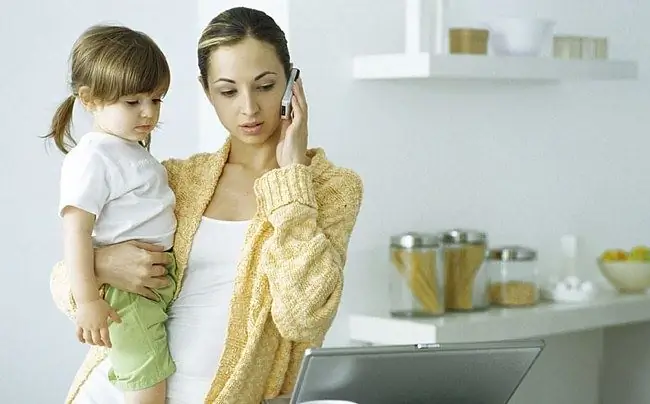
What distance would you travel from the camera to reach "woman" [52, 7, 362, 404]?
6.21 ft

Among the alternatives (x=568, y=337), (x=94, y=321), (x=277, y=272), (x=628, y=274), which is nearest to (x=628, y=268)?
(x=628, y=274)

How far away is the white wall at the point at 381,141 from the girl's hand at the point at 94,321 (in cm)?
97

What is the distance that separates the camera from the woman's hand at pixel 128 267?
1870mm

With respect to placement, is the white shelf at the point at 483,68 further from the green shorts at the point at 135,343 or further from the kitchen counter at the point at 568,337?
the green shorts at the point at 135,343

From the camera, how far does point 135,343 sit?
1.91 meters

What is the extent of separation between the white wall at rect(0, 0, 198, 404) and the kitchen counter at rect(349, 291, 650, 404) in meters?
0.82

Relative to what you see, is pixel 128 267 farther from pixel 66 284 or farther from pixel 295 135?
pixel 295 135

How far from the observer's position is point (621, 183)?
386cm

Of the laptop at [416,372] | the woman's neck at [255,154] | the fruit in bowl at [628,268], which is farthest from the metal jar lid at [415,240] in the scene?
the laptop at [416,372]

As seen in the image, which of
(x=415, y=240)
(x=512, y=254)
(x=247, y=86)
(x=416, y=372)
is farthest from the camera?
(x=512, y=254)

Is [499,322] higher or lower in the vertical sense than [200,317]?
lower

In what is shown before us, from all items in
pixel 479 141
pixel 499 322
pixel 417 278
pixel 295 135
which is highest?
pixel 295 135

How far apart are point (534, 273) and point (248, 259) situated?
1.61 metres

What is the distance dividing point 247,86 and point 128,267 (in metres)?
0.38
